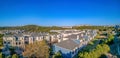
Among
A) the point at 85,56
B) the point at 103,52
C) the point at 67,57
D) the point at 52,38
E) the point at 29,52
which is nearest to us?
the point at 85,56

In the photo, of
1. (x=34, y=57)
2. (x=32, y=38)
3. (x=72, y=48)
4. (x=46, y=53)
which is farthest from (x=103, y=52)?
(x=32, y=38)

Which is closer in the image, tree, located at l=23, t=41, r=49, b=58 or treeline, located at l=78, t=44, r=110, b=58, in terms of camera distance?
treeline, located at l=78, t=44, r=110, b=58

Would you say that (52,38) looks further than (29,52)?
Yes

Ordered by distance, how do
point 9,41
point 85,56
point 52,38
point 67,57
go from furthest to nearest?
point 52,38 < point 9,41 < point 67,57 < point 85,56

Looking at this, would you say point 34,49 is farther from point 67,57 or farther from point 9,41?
point 9,41

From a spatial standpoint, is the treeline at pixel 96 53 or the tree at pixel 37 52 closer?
the treeline at pixel 96 53

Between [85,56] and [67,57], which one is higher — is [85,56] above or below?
above

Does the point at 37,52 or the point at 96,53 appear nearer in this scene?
the point at 96,53

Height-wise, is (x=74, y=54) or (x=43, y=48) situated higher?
(x=43, y=48)

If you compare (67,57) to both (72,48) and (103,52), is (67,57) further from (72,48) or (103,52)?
(103,52)

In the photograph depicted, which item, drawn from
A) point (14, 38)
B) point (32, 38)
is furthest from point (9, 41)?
point (32, 38)
